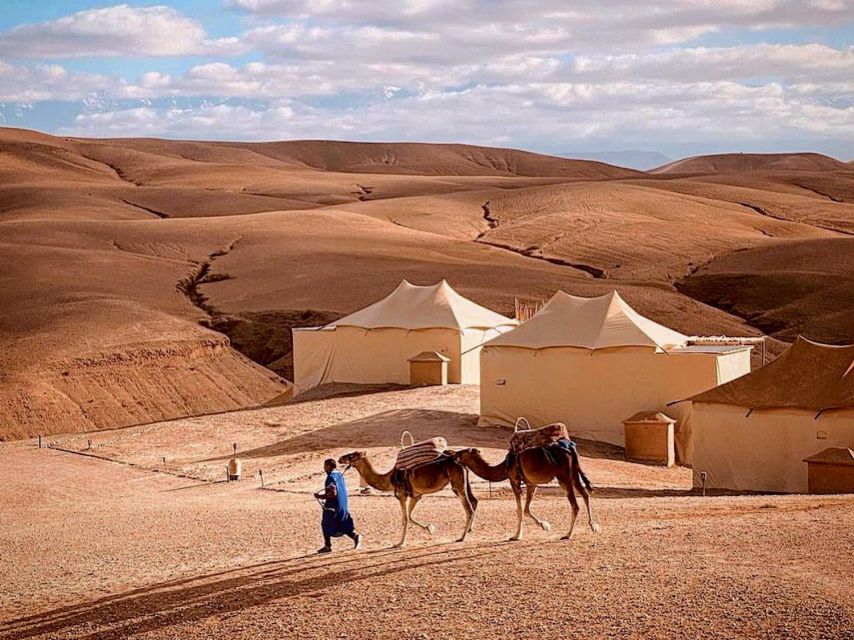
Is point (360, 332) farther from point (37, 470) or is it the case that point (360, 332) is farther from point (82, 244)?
point (82, 244)

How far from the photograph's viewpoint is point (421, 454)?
1307 cm

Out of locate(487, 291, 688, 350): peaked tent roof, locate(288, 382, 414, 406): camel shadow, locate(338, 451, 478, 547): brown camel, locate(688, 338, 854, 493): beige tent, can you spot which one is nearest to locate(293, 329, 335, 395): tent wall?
locate(288, 382, 414, 406): camel shadow

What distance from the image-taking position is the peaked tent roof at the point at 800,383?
21266mm

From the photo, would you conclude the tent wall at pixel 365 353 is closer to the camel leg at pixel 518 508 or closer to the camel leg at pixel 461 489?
the camel leg at pixel 518 508

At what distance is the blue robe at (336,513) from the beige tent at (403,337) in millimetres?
22142

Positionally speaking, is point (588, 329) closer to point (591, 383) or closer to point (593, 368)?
point (593, 368)

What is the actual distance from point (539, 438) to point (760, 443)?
408 inches

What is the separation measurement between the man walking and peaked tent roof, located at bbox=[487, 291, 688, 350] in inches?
621

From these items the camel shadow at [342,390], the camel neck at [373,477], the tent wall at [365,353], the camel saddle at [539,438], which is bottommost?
the camel shadow at [342,390]

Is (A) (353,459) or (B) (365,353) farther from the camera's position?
(B) (365,353)

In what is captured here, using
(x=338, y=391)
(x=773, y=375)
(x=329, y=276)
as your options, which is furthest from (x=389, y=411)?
(x=329, y=276)

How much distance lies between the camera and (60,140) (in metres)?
161

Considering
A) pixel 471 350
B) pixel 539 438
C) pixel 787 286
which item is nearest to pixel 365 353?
pixel 471 350

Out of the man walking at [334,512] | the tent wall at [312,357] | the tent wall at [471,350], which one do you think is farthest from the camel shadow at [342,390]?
→ the man walking at [334,512]
